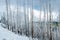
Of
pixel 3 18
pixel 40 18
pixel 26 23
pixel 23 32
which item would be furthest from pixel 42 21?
pixel 3 18

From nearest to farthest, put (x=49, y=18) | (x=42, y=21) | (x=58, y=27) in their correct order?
(x=49, y=18), (x=42, y=21), (x=58, y=27)

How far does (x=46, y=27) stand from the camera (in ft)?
34.7

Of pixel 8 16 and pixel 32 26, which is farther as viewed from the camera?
pixel 8 16

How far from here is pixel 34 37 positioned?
10.8 meters

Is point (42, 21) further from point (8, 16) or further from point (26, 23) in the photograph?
point (8, 16)

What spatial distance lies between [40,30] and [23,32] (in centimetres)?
168

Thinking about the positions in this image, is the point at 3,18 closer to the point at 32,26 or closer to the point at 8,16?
the point at 8,16

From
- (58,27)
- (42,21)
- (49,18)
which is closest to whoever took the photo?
(49,18)

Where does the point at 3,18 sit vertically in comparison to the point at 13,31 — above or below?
above

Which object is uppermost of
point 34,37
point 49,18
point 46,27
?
point 49,18

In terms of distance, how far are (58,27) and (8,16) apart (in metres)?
4.40

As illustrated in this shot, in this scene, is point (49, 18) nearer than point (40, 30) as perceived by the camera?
Yes

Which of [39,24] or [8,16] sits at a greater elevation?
[8,16]

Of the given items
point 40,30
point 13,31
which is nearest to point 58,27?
point 40,30
